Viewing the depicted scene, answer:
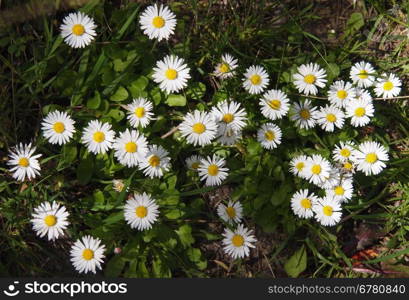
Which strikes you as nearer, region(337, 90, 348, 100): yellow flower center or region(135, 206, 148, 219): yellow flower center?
region(135, 206, 148, 219): yellow flower center

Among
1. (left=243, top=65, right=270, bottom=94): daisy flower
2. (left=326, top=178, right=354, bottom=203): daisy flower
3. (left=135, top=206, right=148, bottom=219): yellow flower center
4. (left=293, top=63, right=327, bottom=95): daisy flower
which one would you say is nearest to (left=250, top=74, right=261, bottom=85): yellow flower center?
(left=243, top=65, right=270, bottom=94): daisy flower

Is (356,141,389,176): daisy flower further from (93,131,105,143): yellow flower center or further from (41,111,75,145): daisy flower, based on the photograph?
(41,111,75,145): daisy flower

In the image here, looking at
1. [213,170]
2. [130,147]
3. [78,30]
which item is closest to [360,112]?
[213,170]

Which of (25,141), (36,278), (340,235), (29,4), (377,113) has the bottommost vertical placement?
(36,278)

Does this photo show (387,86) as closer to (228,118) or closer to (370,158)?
(370,158)

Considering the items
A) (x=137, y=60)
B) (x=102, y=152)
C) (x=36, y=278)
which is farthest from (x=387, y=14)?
(x=36, y=278)

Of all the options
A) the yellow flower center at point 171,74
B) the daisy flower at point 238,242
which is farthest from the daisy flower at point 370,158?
the yellow flower center at point 171,74

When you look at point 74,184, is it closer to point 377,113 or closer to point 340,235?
point 340,235
